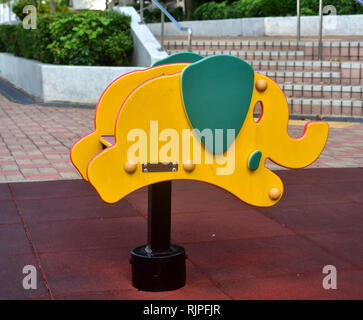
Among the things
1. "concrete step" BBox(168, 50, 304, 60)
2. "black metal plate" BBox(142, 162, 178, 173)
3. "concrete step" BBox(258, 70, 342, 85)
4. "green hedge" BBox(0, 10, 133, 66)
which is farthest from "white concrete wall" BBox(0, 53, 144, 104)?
"black metal plate" BBox(142, 162, 178, 173)

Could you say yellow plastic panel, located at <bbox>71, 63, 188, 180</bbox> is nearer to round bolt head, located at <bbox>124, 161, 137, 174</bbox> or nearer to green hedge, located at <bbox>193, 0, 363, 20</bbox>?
round bolt head, located at <bbox>124, 161, 137, 174</bbox>

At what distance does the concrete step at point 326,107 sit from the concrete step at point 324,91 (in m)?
0.34

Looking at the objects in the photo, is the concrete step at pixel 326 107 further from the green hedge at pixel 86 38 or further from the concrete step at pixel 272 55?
the green hedge at pixel 86 38

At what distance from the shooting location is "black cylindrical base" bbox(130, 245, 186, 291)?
12.1 feet

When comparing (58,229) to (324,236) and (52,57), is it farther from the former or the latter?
(52,57)

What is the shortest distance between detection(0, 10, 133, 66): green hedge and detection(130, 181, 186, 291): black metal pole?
10.3 metres

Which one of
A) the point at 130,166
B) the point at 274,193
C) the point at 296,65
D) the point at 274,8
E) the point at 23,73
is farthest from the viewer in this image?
the point at 274,8

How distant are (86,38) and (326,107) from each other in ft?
17.3

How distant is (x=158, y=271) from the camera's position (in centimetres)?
369

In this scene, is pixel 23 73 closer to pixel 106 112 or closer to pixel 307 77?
pixel 307 77

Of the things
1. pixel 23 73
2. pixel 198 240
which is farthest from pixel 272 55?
pixel 198 240

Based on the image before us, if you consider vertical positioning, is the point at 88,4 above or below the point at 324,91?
above

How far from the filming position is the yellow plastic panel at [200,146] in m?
3.41
